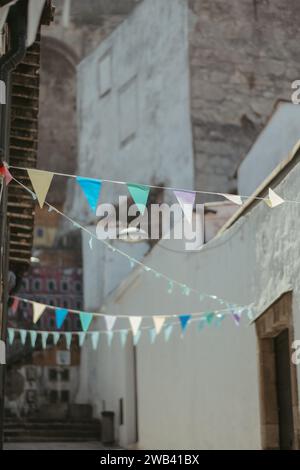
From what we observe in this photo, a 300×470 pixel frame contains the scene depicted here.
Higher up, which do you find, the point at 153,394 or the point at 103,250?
the point at 103,250

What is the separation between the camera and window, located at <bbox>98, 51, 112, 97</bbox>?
28703 mm

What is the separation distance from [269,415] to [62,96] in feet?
85.0

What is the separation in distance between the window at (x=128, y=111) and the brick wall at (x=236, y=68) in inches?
118

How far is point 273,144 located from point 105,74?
419 inches

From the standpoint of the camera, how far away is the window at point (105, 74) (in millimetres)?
28703

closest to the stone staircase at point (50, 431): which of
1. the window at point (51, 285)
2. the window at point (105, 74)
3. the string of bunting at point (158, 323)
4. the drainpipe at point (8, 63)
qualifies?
the string of bunting at point (158, 323)

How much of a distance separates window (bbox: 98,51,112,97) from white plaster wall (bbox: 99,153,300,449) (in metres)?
9.38

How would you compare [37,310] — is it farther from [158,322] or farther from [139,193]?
[139,193]

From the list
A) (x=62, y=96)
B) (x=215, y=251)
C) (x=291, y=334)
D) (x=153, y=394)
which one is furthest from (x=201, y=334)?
(x=62, y=96)

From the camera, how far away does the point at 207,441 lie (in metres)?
16.1

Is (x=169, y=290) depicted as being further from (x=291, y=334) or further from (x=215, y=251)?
(x=291, y=334)

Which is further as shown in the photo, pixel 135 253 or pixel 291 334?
pixel 135 253

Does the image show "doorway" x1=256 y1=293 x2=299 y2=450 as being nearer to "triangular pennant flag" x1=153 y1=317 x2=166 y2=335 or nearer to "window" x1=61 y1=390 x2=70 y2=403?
"triangular pennant flag" x1=153 y1=317 x2=166 y2=335

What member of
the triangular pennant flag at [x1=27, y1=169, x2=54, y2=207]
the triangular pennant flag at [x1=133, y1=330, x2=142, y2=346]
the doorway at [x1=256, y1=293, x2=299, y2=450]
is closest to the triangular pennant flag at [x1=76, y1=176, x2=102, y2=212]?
the triangular pennant flag at [x1=27, y1=169, x2=54, y2=207]
